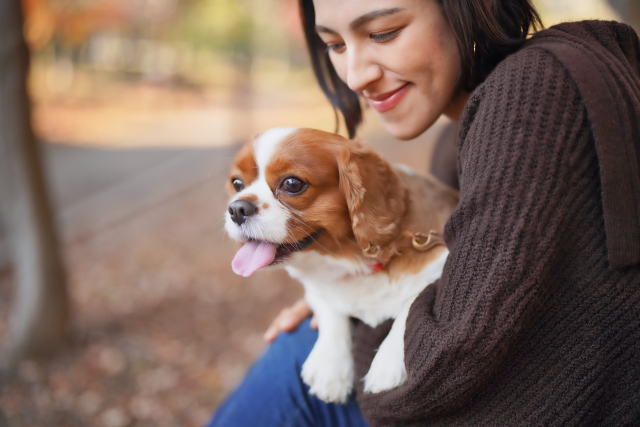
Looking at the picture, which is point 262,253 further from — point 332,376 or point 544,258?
point 544,258

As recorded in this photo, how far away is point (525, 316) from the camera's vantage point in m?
1.17

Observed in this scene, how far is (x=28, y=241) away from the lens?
12.2 feet

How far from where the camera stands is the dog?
1.57m

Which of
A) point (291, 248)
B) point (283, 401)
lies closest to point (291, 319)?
point (283, 401)

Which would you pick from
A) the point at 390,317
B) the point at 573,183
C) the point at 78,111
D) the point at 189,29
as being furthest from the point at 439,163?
the point at 189,29

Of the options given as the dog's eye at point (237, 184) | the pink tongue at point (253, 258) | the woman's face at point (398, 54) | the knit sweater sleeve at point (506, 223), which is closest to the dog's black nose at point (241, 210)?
the pink tongue at point (253, 258)

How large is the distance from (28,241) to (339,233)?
3123 millimetres

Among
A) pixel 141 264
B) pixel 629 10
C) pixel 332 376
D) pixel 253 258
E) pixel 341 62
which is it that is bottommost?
pixel 141 264

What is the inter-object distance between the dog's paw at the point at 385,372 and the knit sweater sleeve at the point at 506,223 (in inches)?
8.7

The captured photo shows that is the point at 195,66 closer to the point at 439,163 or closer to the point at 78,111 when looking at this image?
the point at 78,111

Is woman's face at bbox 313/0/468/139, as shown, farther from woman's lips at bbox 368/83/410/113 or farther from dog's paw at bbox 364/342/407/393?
dog's paw at bbox 364/342/407/393

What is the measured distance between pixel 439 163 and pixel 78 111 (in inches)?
712

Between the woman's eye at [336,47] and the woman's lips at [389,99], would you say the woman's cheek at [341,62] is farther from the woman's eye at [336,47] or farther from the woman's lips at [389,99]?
the woman's lips at [389,99]

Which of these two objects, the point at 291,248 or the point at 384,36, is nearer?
the point at 384,36
